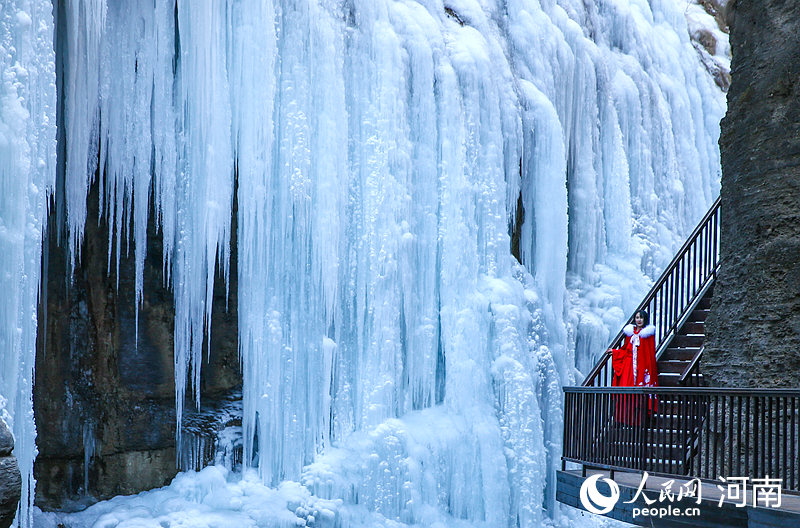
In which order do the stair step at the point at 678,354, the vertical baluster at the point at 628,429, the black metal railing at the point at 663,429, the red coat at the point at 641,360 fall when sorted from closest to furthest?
1. the black metal railing at the point at 663,429
2. the vertical baluster at the point at 628,429
3. the red coat at the point at 641,360
4. the stair step at the point at 678,354

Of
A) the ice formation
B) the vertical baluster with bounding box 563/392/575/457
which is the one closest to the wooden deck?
the vertical baluster with bounding box 563/392/575/457

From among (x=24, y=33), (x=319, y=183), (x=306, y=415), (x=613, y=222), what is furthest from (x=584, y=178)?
(x=24, y=33)

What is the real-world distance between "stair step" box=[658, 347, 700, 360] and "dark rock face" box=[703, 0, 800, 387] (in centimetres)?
129

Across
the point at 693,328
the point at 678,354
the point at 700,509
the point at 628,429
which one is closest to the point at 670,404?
the point at 628,429

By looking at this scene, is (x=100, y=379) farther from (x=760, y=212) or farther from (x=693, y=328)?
(x=760, y=212)

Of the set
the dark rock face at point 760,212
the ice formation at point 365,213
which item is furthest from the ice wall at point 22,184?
the dark rock face at point 760,212

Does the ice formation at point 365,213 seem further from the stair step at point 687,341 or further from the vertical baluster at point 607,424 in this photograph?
the vertical baluster at point 607,424

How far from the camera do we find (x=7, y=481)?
4.62 meters

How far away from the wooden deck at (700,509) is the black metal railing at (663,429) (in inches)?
6.2

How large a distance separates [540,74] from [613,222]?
2.93m

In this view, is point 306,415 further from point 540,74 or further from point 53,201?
point 540,74

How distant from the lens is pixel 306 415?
10469 mm

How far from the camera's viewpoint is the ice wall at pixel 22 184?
6.71 metres

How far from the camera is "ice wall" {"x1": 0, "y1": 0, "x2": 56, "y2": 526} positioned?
671 cm
